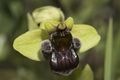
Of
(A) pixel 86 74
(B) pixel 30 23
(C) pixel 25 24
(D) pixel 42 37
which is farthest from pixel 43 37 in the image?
(C) pixel 25 24

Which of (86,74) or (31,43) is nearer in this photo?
(86,74)

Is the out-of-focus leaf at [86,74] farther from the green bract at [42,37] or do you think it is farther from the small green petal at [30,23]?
the small green petal at [30,23]

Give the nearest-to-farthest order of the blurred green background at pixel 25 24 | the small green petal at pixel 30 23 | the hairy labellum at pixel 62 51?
1. the hairy labellum at pixel 62 51
2. the small green petal at pixel 30 23
3. the blurred green background at pixel 25 24

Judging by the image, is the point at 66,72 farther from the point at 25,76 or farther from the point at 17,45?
the point at 25,76

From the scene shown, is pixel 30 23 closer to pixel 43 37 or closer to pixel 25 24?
pixel 43 37

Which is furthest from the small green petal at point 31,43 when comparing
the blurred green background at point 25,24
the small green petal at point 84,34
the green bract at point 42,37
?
Answer: the blurred green background at point 25,24

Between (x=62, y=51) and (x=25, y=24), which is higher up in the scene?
(x=62, y=51)
